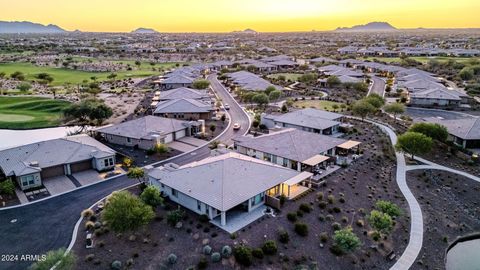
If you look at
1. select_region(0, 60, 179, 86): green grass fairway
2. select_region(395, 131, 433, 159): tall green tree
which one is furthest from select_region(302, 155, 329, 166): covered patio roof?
select_region(0, 60, 179, 86): green grass fairway

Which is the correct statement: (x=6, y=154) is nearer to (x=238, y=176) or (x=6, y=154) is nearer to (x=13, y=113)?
(x=238, y=176)

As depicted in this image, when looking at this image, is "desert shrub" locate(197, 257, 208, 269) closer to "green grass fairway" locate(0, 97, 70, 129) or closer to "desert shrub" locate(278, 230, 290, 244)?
"desert shrub" locate(278, 230, 290, 244)

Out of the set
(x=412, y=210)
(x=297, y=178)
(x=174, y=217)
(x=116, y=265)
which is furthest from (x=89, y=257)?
(x=412, y=210)

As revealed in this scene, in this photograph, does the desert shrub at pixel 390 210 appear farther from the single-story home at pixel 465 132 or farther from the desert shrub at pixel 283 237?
the single-story home at pixel 465 132

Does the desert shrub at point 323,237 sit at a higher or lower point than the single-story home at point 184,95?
lower

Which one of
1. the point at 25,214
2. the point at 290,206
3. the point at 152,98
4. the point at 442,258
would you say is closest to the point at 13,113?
the point at 152,98

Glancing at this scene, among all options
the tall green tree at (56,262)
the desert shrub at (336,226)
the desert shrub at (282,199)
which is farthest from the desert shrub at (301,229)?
the tall green tree at (56,262)
